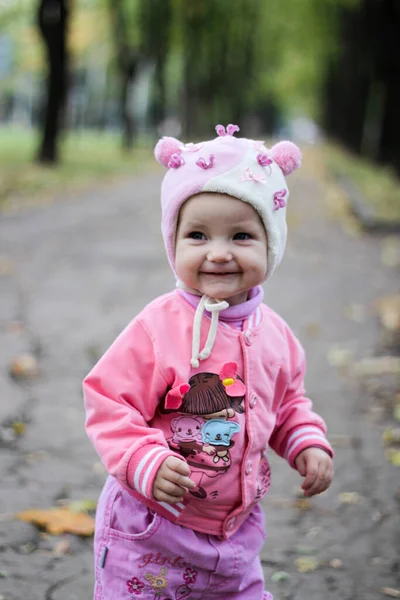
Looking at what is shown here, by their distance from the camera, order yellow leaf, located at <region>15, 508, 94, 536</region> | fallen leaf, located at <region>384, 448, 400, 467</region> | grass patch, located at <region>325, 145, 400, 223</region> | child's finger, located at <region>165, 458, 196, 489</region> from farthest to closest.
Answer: grass patch, located at <region>325, 145, 400, 223</region>, fallen leaf, located at <region>384, 448, 400, 467</region>, yellow leaf, located at <region>15, 508, 94, 536</region>, child's finger, located at <region>165, 458, 196, 489</region>

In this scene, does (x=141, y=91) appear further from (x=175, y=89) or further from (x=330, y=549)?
(x=330, y=549)

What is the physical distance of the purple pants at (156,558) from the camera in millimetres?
2037

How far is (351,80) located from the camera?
102 ft

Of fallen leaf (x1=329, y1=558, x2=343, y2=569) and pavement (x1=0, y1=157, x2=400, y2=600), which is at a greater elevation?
fallen leaf (x1=329, y1=558, x2=343, y2=569)

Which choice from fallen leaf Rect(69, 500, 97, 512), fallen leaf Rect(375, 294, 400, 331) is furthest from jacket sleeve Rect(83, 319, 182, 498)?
fallen leaf Rect(375, 294, 400, 331)

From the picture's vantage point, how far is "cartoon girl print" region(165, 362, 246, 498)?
201 cm

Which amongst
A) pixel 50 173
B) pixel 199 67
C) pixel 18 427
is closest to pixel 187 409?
pixel 18 427

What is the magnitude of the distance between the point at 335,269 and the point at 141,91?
223 feet

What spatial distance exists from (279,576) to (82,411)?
5.86ft

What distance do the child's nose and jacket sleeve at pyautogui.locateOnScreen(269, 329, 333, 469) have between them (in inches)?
15.3

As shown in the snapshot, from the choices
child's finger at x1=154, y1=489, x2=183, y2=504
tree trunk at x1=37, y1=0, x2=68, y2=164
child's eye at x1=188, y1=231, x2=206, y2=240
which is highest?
child's eye at x1=188, y1=231, x2=206, y2=240

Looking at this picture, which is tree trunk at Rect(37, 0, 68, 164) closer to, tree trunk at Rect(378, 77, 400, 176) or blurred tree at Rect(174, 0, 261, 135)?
tree trunk at Rect(378, 77, 400, 176)

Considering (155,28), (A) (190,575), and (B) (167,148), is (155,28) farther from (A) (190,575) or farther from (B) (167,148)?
(A) (190,575)

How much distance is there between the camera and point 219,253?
1.98 metres
